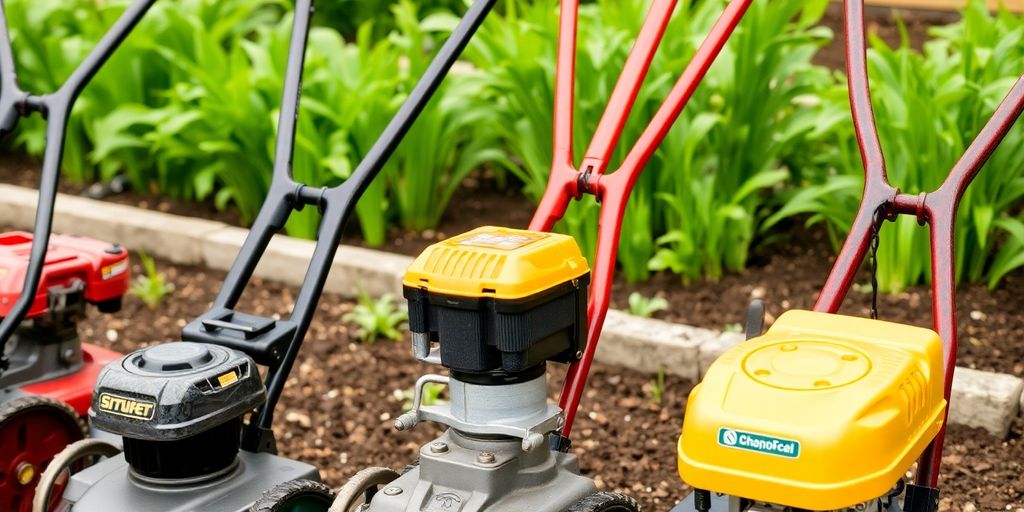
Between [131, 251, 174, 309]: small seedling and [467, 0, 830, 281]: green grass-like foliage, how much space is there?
3.86 feet

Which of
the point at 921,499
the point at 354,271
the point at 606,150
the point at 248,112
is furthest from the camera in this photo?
the point at 248,112

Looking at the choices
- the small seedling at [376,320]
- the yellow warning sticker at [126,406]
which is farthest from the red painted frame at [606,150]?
the small seedling at [376,320]

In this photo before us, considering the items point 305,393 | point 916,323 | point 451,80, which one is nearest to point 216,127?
point 451,80

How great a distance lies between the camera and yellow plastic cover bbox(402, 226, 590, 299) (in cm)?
205

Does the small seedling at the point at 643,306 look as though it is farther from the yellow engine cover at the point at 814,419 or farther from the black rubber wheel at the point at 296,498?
the yellow engine cover at the point at 814,419

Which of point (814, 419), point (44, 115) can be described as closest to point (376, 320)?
point (44, 115)

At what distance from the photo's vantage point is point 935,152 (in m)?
3.51

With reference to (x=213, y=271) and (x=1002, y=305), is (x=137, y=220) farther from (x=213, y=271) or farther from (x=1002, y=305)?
(x=1002, y=305)

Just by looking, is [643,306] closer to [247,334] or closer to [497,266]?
[247,334]

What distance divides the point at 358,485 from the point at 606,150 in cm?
82

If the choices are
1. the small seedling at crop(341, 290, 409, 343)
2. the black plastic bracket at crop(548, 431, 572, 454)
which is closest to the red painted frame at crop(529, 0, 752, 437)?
the black plastic bracket at crop(548, 431, 572, 454)

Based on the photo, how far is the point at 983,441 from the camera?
3.01 m

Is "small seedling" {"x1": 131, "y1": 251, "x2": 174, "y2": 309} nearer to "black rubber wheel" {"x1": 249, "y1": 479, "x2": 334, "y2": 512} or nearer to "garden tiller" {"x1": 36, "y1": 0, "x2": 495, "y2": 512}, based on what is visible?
"garden tiller" {"x1": 36, "y1": 0, "x2": 495, "y2": 512}

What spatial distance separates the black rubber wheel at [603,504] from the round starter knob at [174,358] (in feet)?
2.20
